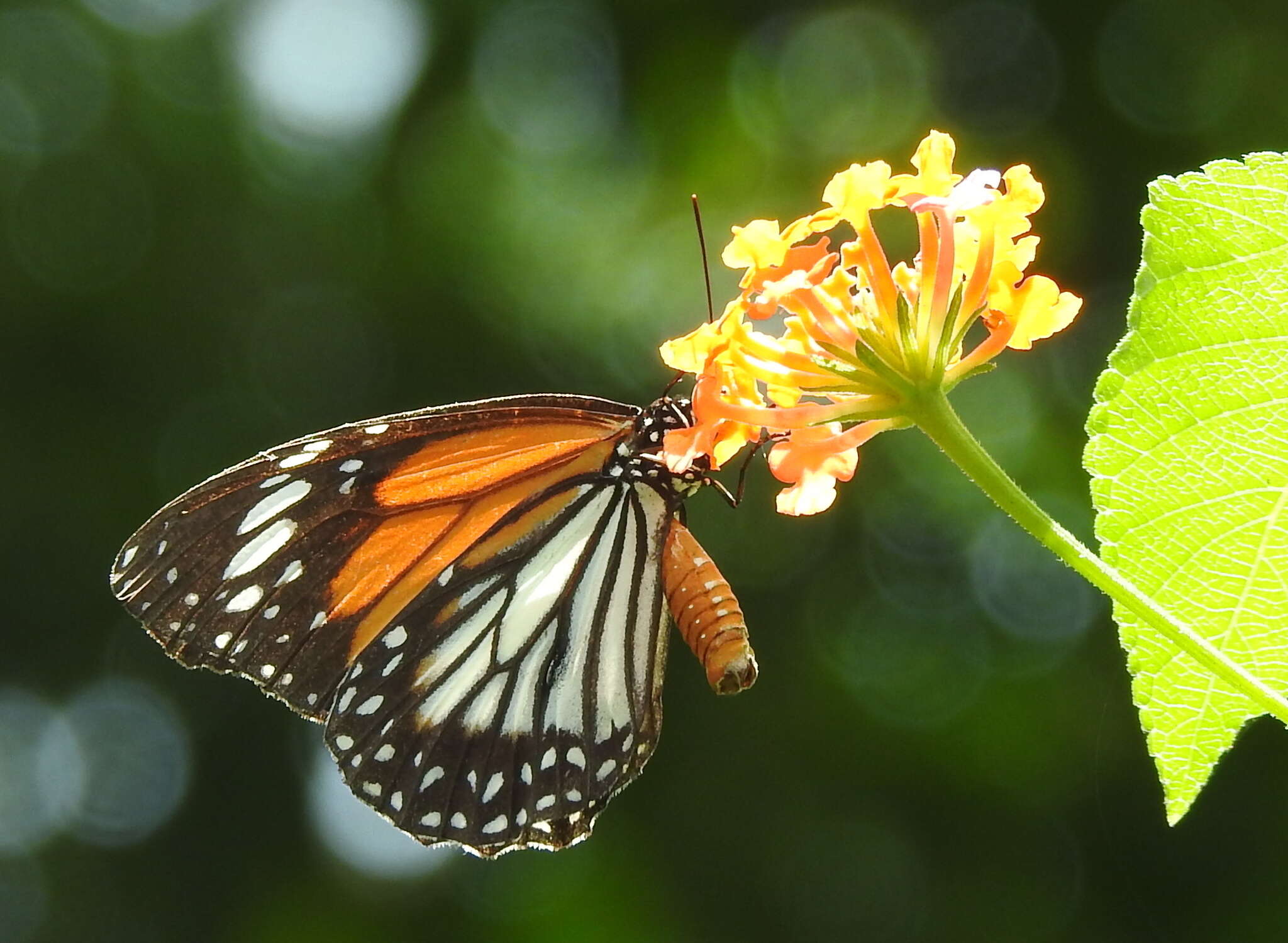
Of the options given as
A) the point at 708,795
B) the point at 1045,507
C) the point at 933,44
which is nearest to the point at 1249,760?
the point at 1045,507

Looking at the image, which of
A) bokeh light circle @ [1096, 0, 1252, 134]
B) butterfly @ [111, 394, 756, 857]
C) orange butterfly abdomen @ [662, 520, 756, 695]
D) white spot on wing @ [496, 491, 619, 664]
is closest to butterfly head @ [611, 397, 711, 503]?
butterfly @ [111, 394, 756, 857]

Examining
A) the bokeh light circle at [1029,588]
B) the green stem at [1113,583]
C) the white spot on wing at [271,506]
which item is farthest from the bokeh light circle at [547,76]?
the green stem at [1113,583]

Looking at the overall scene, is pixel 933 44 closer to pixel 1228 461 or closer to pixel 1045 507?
pixel 1045 507

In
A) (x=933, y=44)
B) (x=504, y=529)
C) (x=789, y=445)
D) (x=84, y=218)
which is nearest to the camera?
(x=789, y=445)

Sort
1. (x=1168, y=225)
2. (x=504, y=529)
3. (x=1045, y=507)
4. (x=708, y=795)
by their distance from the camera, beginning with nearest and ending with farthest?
(x=1168, y=225) < (x=504, y=529) < (x=1045, y=507) < (x=708, y=795)

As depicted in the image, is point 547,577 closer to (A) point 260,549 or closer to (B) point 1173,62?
(A) point 260,549

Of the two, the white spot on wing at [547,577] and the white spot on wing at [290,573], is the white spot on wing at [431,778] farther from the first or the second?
the white spot on wing at [290,573]

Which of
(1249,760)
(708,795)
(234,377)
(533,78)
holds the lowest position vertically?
(1249,760)
